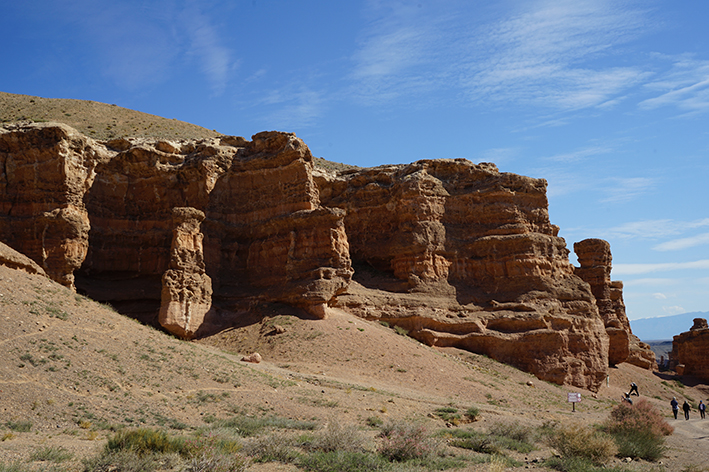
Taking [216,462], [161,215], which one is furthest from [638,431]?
[161,215]

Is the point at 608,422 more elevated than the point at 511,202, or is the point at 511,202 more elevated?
the point at 511,202

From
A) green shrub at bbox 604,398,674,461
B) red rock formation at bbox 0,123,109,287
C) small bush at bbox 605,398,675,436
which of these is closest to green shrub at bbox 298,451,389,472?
green shrub at bbox 604,398,674,461

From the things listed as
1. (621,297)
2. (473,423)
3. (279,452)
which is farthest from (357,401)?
(621,297)

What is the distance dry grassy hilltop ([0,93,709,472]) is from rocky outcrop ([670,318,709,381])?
93.4 feet

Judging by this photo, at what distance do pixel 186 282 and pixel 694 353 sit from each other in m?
51.1

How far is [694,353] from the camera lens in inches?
2247

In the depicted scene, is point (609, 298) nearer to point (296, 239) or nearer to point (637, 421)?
point (296, 239)

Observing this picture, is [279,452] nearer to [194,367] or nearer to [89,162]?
[194,367]

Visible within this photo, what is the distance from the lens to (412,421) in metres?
19.0

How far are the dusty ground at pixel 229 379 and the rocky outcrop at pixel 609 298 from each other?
54.9ft

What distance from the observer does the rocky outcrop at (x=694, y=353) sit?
5625 centimetres

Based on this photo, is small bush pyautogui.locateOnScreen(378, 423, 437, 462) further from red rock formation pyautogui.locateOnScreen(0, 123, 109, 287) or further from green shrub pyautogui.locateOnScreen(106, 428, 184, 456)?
red rock formation pyautogui.locateOnScreen(0, 123, 109, 287)

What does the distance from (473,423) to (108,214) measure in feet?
78.5

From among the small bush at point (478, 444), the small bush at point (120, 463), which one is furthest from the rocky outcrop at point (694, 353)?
the small bush at point (120, 463)
